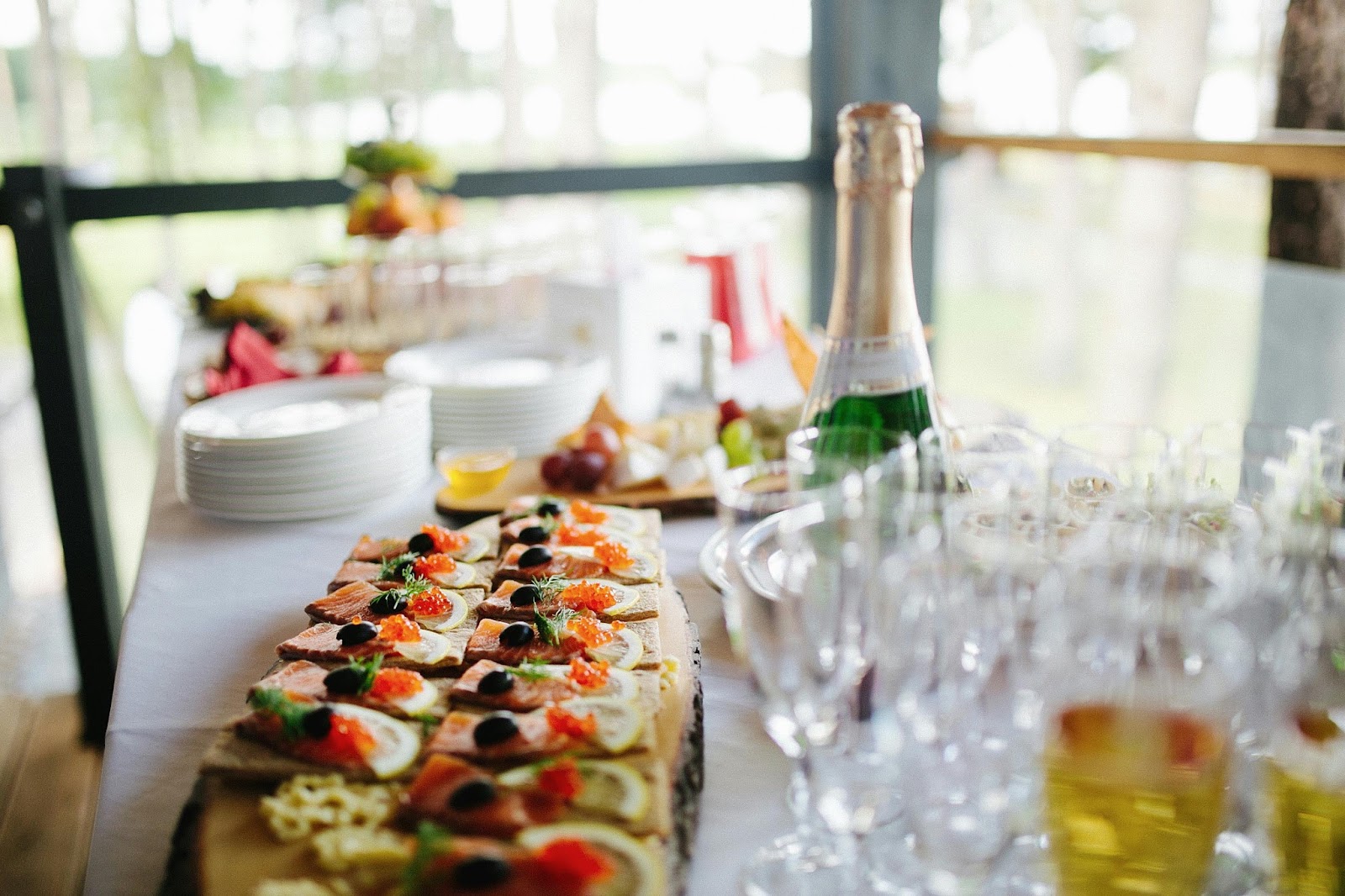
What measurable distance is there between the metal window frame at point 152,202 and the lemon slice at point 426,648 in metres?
1.94

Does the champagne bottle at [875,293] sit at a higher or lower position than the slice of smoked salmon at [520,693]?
higher

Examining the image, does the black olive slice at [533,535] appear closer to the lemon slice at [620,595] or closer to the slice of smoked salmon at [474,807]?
the lemon slice at [620,595]

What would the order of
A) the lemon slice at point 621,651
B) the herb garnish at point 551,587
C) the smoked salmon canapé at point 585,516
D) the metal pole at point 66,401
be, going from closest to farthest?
the lemon slice at point 621,651, the herb garnish at point 551,587, the smoked salmon canapé at point 585,516, the metal pole at point 66,401

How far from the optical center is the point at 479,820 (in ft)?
2.27

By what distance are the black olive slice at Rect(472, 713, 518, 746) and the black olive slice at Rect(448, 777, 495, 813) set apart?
0.22ft

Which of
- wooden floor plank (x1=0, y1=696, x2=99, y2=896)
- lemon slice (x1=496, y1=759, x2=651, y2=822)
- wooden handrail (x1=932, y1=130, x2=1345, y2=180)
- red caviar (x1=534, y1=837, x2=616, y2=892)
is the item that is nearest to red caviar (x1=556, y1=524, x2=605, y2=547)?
lemon slice (x1=496, y1=759, x2=651, y2=822)

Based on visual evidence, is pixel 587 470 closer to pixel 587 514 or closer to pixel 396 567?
pixel 587 514

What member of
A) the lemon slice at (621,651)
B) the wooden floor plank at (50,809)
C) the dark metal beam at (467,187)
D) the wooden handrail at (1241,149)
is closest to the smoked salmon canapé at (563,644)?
the lemon slice at (621,651)

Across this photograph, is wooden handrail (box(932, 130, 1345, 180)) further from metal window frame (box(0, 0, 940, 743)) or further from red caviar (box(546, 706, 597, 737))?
red caviar (box(546, 706, 597, 737))

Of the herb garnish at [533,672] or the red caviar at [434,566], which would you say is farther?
the red caviar at [434,566]

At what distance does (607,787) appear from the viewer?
2.41ft

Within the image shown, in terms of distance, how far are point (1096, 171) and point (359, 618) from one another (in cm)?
751

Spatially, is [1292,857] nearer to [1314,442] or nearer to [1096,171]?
[1314,442]

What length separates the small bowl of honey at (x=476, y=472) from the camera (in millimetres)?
1535
